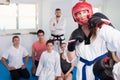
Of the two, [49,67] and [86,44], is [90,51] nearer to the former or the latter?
[86,44]

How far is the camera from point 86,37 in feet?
6.27

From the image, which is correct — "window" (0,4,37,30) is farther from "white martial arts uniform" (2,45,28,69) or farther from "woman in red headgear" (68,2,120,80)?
"woman in red headgear" (68,2,120,80)

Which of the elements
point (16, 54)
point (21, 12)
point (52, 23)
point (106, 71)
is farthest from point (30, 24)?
point (106, 71)

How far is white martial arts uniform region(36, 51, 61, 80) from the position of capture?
3.74 meters

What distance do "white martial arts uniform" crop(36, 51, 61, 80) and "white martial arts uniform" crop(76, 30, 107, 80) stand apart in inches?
72.5

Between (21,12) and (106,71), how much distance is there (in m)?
5.23

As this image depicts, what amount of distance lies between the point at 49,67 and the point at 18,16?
3.04 metres

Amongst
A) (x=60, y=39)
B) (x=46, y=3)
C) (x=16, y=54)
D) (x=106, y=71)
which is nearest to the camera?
(x=106, y=71)

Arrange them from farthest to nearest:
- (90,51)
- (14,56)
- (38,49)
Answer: (38,49)
(14,56)
(90,51)

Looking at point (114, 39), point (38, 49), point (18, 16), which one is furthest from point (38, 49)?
point (114, 39)

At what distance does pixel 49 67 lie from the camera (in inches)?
149

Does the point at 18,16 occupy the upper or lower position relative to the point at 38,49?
upper

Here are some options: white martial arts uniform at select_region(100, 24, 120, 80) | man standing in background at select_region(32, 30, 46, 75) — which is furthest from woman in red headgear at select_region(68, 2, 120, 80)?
man standing in background at select_region(32, 30, 46, 75)

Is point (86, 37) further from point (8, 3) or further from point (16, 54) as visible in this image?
point (8, 3)
